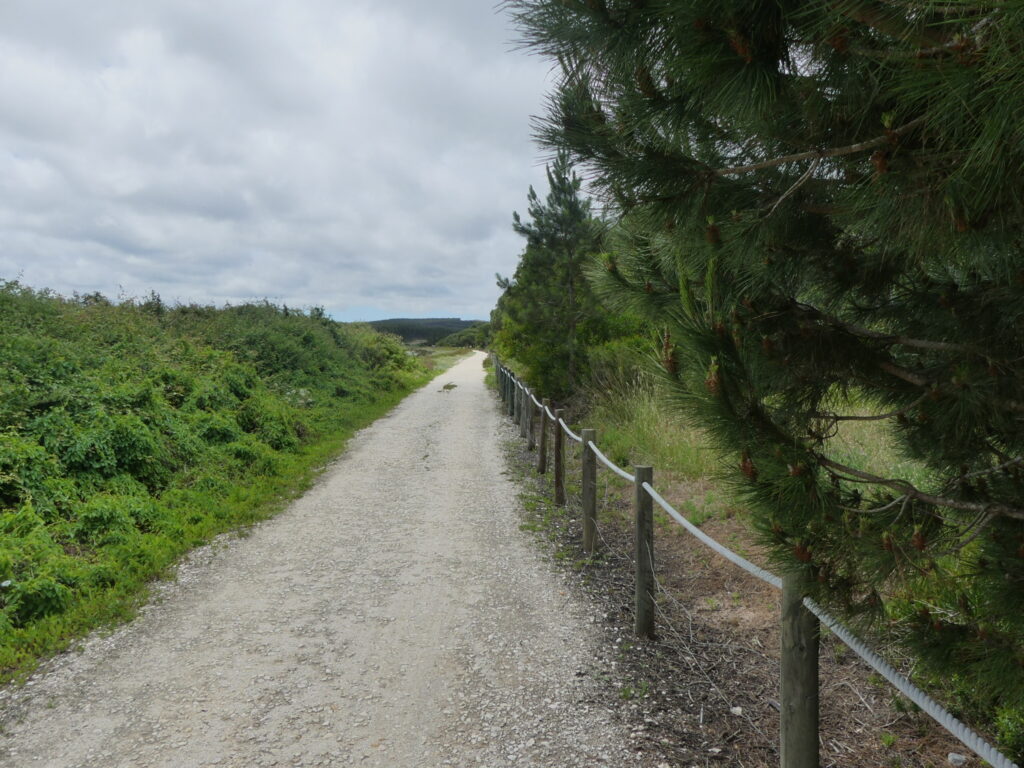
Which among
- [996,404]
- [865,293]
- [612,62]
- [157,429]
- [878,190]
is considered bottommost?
[157,429]

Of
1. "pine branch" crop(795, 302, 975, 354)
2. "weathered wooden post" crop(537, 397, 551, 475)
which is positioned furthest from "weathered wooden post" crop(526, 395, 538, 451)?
"pine branch" crop(795, 302, 975, 354)

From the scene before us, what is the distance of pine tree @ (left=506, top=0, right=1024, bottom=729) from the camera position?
4.83ft

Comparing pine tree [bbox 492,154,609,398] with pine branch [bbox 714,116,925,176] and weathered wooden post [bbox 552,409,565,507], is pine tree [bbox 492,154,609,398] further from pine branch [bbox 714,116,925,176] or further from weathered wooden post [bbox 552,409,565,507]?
pine branch [bbox 714,116,925,176]

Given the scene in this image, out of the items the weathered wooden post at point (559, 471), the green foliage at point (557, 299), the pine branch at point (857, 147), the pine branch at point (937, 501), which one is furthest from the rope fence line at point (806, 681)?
the green foliage at point (557, 299)

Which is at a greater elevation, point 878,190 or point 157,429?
point 878,190

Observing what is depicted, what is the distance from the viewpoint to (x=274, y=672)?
3645mm

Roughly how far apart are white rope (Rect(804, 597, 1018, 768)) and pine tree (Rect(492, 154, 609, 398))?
11.3 meters

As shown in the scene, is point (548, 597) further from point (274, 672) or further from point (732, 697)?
point (274, 672)

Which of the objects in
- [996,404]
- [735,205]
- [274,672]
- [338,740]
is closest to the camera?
[996,404]

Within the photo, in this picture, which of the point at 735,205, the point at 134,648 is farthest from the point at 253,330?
the point at 735,205

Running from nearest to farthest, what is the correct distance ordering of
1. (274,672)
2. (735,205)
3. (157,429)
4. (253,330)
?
(735,205) < (274,672) < (157,429) < (253,330)

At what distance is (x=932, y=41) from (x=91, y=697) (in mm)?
4509

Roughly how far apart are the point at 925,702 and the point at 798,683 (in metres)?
0.72

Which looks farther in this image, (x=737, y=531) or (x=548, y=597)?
(x=737, y=531)
